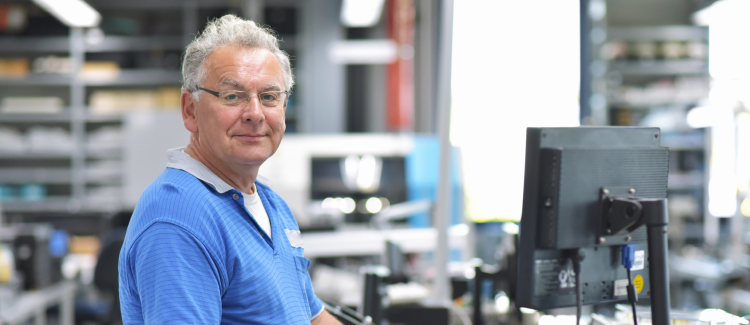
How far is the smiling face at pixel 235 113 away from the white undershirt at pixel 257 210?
0.08 meters

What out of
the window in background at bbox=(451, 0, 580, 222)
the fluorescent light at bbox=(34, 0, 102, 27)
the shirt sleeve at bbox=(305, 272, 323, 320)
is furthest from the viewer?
the window in background at bbox=(451, 0, 580, 222)

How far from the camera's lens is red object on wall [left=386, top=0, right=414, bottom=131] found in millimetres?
6055

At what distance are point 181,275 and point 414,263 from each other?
2.97 m

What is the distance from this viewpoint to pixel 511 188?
19.4 feet

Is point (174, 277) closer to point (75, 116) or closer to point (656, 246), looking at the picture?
point (656, 246)

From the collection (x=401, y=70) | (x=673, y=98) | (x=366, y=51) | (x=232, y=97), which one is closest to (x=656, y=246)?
(x=232, y=97)

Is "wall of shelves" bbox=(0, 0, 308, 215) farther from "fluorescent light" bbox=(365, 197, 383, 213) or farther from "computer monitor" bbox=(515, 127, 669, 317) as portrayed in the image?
"computer monitor" bbox=(515, 127, 669, 317)

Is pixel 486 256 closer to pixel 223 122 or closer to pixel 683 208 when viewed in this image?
pixel 223 122

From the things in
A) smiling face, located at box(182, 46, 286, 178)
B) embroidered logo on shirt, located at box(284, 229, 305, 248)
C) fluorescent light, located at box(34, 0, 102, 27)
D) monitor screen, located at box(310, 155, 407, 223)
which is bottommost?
monitor screen, located at box(310, 155, 407, 223)

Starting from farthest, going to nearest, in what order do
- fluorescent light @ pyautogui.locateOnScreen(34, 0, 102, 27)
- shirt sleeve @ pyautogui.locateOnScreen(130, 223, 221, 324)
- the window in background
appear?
1. the window in background
2. fluorescent light @ pyautogui.locateOnScreen(34, 0, 102, 27)
3. shirt sleeve @ pyautogui.locateOnScreen(130, 223, 221, 324)

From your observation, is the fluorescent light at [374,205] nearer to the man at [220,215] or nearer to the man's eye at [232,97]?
the man at [220,215]

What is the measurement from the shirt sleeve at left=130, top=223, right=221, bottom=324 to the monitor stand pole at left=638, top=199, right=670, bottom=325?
831mm

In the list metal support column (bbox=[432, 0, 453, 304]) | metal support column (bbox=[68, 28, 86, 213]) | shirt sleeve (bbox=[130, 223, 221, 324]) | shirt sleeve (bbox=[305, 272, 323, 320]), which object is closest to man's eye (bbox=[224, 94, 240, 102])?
shirt sleeve (bbox=[130, 223, 221, 324])

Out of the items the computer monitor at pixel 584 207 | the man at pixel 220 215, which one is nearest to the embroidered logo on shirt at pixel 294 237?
the man at pixel 220 215
